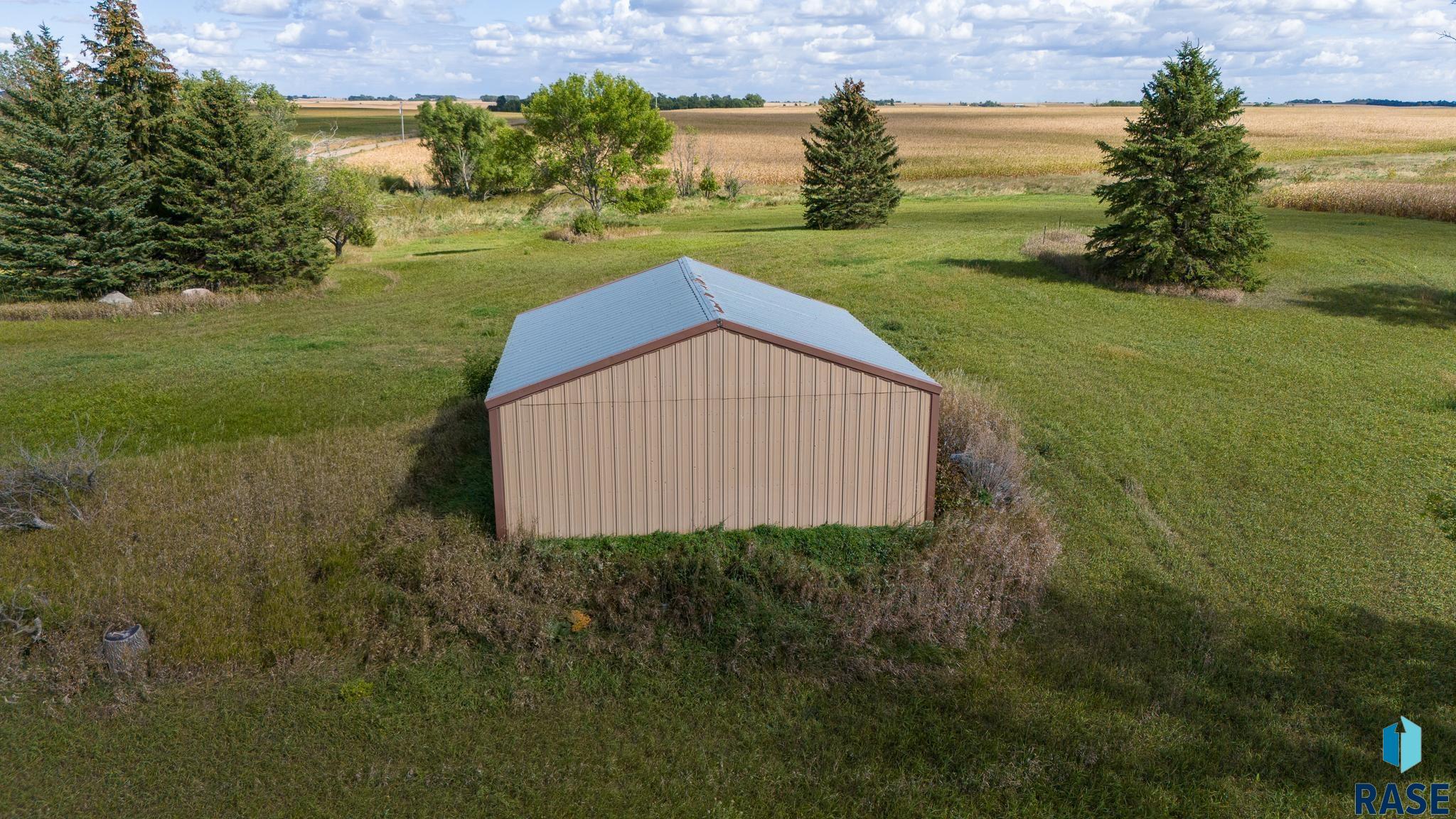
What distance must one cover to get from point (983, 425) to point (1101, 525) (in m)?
2.33

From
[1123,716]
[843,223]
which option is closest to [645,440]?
[1123,716]

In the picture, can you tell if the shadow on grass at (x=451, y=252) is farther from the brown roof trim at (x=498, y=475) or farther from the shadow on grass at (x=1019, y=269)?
the brown roof trim at (x=498, y=475)

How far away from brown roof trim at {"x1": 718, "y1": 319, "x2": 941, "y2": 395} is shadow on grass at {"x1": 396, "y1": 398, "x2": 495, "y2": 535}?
3.84 m

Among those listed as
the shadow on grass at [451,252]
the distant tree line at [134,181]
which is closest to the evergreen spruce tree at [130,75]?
the distant tree line at [134,181]

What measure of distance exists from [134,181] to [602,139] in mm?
21188

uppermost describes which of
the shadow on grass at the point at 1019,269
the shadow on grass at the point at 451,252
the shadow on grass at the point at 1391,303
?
the shadow on grass at the point at 451,252

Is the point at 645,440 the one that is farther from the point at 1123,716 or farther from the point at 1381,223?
the point at 1381,223

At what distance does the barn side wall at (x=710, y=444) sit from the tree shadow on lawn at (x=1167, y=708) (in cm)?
256

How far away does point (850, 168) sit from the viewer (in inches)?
1572

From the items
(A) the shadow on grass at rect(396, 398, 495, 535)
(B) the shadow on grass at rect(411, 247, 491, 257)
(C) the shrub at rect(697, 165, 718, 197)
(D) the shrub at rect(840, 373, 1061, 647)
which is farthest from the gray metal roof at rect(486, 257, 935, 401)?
(C) the shrub at rect(697, 165, 718, 197)

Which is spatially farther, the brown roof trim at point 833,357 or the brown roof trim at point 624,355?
the brown roof trim at point 833,357

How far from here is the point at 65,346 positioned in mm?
20594

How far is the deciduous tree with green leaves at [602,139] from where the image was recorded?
1599 inches

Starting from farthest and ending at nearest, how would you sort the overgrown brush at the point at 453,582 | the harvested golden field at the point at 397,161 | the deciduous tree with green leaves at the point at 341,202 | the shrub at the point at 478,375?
the harvested golden field at the point at 397,161
the deciduous tree with green leaves at the point at 341,202
the shrub at the point at 478,375
the overgrown brush at the point at 453,582
